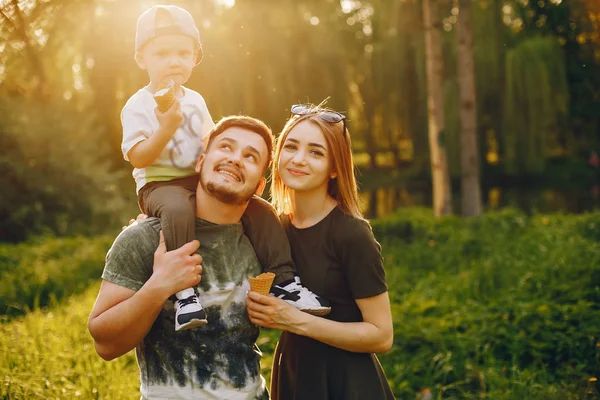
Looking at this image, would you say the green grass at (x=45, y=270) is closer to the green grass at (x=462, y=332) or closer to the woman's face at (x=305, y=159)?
the green grass at (x=462, y=332)

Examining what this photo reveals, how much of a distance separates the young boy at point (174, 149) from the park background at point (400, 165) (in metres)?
1.48

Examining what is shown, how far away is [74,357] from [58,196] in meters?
6.24

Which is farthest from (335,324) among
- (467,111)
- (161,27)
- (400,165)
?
(400,165)

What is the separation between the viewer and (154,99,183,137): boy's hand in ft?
6.28

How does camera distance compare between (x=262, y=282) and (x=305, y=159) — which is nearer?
(x=262, y=282)

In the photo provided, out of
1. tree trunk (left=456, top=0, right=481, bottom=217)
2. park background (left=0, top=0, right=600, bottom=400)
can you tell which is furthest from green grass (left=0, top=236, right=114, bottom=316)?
tree trunk (left=456, top=0, right=481, bottom=217)

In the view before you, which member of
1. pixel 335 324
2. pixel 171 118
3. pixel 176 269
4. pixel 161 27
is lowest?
pixel 335 324

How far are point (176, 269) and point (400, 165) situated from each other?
15682 millimetres

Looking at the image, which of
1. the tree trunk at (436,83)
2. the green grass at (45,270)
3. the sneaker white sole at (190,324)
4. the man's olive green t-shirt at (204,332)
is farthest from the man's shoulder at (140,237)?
the tree trunk at (436,83)

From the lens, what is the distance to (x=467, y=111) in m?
8.71

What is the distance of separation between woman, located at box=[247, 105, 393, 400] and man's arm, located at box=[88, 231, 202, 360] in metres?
0.34

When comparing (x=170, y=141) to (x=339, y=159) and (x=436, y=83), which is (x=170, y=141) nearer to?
(x=339, y=159)

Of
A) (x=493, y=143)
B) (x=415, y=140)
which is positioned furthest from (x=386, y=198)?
(x=493, y=143)

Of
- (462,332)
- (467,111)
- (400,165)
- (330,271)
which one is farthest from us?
(400,165)
